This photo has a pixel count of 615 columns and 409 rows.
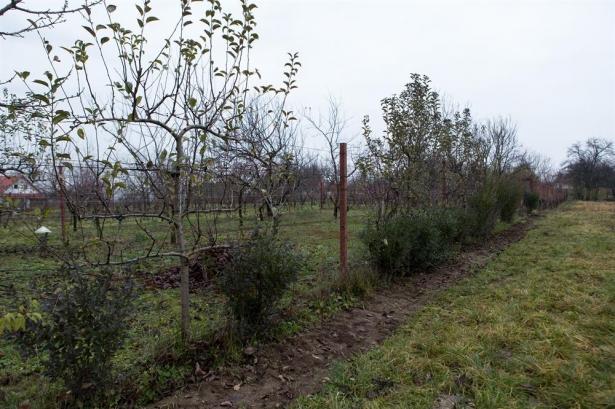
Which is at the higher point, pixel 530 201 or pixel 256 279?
pixel 530 201

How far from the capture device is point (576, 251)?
771 cm

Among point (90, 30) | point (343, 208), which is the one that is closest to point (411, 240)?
point (343, 208)

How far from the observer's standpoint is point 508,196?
13.3 m

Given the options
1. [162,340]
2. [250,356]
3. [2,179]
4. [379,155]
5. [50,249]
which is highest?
[379,155]

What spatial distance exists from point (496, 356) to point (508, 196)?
11.7 m

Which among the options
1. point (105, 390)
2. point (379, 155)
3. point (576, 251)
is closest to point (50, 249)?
point (105, 390)

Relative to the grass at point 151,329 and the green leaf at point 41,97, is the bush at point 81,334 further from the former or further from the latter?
the green leaf at point 41,97

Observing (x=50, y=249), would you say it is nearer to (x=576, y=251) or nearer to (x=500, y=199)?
(x=576, y=251)

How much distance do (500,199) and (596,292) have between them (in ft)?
26.3

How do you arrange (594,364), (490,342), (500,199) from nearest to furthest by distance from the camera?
(594,364) < (490,342) < (500,199)

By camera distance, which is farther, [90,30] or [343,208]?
[343,208]

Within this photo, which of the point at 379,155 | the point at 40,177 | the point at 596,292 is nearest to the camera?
the point at 40,177

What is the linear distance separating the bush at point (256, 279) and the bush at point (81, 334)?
3.12 feet

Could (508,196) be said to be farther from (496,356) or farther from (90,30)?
(90,30)
